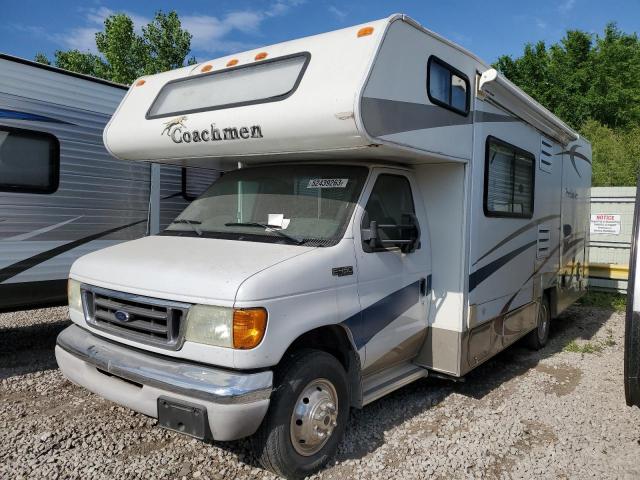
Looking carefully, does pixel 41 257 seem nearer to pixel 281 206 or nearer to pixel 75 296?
pixel 75 296

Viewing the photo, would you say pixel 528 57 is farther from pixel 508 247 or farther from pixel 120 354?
pixel 120 354

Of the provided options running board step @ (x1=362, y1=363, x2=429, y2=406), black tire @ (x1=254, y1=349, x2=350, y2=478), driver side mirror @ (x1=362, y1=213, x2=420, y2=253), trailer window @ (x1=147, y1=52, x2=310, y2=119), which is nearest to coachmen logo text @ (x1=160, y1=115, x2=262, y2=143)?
trailer window @ (x1=147, y1=52, x2=310, y2=119)

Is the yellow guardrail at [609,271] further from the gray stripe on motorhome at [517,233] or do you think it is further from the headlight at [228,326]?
the headlight at [228,326]

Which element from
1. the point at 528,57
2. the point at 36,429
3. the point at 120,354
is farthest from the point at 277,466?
the point at 528,57

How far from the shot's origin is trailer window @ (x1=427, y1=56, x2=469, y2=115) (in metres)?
4.09

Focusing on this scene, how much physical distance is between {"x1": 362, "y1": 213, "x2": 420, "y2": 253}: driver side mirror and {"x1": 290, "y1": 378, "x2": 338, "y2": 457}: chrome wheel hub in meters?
1.04

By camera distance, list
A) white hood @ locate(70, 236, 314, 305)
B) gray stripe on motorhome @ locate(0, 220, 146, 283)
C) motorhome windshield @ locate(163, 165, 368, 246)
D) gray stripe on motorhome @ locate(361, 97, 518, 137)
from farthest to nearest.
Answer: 1. gray stripe on motorhome @ locate(0, 220, 146, 283)
2. motorhome windshield @ locate(163, 165, 368, 246)
3. gray stripe on motorhome @ locate(361, 97, 518, 137)
4. white hood @ locate(70, 236, 314, 305)

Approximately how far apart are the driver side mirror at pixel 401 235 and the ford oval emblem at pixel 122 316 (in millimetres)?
1668

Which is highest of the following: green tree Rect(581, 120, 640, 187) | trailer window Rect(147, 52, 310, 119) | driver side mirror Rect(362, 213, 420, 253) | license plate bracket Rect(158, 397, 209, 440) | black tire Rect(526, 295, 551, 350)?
green tree Rect(581, 120, 640, 187)

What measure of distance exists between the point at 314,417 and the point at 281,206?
154 centimetres

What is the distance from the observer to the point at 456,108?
440 centimetres

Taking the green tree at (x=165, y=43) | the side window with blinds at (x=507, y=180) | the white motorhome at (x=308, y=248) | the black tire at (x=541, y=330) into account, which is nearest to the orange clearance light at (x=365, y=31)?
the white motorhome at (x=308, y=248)

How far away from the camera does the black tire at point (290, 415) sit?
124 inches

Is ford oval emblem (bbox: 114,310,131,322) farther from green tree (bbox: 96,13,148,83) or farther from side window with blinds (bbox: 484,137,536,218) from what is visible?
green tree (bbox: 96,13,148,83)
